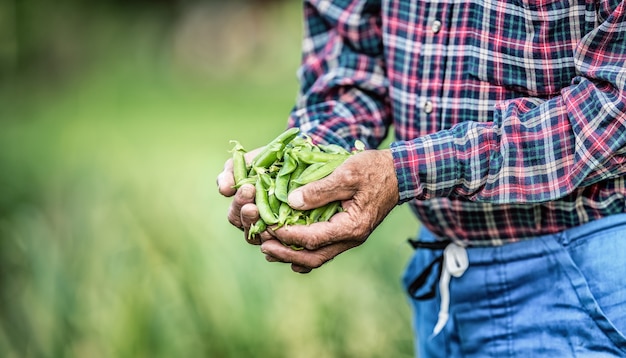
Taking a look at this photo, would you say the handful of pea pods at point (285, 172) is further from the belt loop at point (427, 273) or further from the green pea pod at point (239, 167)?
the belt loop at point (427, 273)

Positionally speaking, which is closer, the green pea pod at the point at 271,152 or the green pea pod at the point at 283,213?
the green pea pod at the point at 283,213

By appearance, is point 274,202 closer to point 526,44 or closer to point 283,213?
point 283,213

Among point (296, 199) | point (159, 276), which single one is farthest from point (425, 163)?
point (159, 276)

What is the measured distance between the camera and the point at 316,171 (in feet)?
5.55

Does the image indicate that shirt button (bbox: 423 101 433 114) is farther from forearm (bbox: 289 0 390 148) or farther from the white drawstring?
the white drawstring

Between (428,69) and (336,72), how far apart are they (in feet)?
0.89

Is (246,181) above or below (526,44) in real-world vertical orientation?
below

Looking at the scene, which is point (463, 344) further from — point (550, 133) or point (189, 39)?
point (189, 39)

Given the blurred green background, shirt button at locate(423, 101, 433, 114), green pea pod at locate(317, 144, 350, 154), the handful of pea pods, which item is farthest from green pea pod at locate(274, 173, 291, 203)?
the blurred green background

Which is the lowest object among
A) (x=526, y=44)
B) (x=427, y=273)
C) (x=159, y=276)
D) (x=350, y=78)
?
(x=159, y=276)

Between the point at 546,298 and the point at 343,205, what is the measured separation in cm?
51

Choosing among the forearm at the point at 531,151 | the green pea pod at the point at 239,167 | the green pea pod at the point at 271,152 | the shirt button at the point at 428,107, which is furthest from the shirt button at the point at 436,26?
the green pea pod at the point at 239,167

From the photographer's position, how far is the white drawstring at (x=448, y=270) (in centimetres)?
200

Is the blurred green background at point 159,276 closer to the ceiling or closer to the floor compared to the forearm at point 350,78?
closer to the floor
